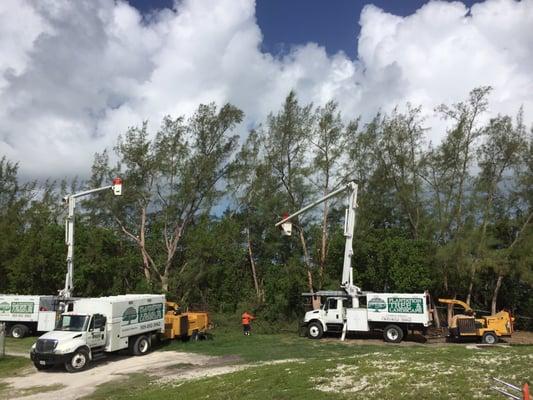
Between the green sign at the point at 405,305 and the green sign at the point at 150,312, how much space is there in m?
12.2

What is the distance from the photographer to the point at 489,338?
27.2 meters

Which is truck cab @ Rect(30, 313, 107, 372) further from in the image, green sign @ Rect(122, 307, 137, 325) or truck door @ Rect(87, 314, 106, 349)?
green sign @ Rect(122, 307, 137, 325)

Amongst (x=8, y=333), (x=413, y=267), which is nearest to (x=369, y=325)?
(x=413, y=267)

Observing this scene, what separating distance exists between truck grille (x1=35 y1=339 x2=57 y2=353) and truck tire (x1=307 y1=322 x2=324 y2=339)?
1466cm

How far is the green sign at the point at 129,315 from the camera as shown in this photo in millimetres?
23259

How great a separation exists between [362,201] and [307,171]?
4.93m

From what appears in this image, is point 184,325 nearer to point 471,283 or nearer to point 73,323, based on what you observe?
point 73,323

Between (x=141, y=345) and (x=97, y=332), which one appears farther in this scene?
(x=141, y=345)

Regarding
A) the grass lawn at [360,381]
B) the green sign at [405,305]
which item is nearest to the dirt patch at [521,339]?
the green sign at [405,305]

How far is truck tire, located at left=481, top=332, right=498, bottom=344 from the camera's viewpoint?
2712cm

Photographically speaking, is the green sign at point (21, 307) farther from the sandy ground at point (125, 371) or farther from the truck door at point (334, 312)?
the truck door at point (334, 312)


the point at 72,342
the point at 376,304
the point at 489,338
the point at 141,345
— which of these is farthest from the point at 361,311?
the point at 72,342

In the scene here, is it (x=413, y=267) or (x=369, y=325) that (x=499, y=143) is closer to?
(x=413, y=267)

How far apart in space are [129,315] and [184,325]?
5111 millimetres
